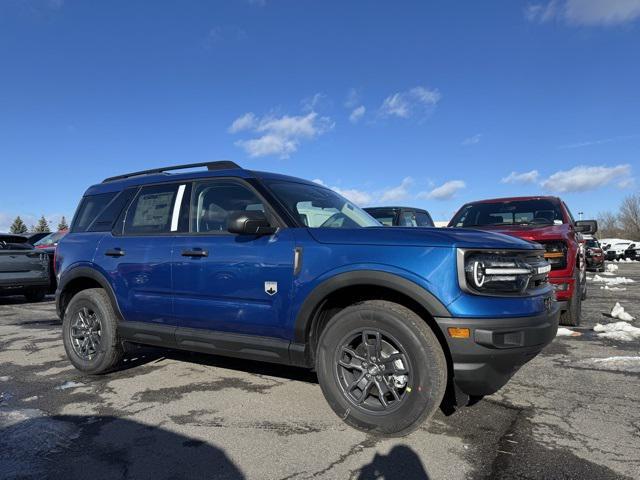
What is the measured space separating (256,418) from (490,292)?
192 centimetres

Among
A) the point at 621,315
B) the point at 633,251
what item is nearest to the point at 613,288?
the point at 621,315

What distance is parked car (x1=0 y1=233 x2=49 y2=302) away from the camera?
10.2 meters

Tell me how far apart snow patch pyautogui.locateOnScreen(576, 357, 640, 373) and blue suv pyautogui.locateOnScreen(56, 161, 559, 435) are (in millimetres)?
1929

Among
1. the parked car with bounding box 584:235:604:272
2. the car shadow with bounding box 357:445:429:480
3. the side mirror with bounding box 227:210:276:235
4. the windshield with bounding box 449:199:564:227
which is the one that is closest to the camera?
the car shadow with bounding box 357:445:429:480

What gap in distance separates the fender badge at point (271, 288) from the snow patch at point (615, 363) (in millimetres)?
3447

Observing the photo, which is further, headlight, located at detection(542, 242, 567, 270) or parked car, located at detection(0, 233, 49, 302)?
parked car, located at detection(0, 233, 49, 302)

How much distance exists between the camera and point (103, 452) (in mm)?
3092

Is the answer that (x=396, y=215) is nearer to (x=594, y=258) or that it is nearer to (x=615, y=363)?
(x=615, y=363)

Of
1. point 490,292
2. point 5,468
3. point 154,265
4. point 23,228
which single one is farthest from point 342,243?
point 23,228

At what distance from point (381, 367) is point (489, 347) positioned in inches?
28.3

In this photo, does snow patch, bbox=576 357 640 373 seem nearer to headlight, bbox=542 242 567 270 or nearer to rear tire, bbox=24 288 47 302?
headlight, bbox=542 242 567 270

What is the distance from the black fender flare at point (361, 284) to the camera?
306 cm

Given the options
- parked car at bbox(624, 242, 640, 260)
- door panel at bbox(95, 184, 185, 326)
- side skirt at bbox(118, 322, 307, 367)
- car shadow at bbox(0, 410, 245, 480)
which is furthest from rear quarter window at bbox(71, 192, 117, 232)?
parked car at bbox(624, 242, 640, 260)

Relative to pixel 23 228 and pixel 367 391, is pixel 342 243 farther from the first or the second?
pixel 23 228
